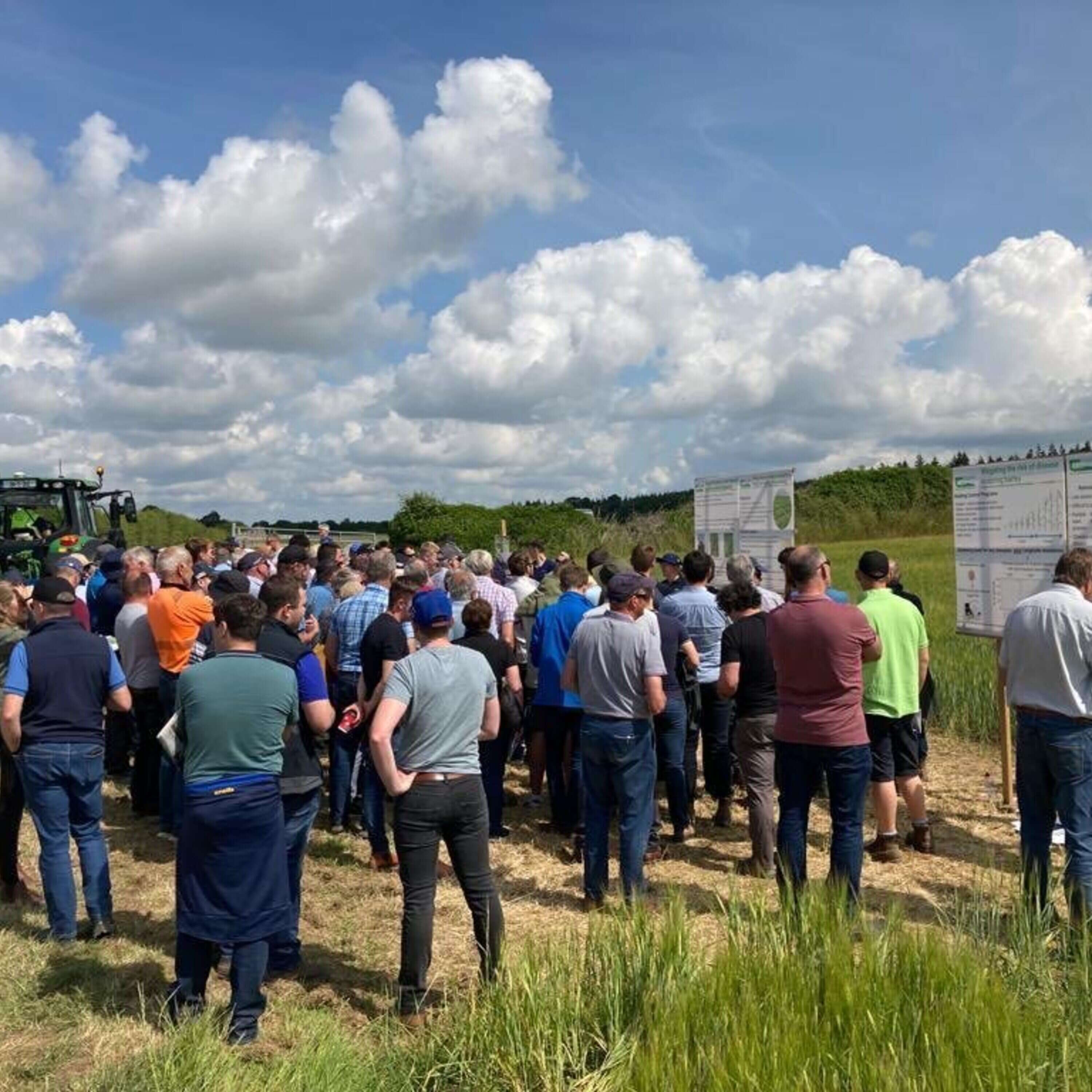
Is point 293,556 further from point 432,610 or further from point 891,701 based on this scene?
point 891,701

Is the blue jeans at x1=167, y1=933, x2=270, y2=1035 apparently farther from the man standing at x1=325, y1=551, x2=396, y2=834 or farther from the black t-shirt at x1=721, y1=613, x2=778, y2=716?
the black t-shirt at x1=721, y1=613, x2=778, y2=716

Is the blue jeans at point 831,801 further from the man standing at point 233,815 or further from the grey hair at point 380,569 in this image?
the grey hair at point 380,569

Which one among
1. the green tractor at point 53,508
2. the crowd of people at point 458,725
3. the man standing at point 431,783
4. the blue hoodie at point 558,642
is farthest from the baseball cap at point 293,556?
the green tractor at point 53,508

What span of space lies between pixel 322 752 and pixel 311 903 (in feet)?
13.0

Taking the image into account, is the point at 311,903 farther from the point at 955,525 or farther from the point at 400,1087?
the point at 955,525

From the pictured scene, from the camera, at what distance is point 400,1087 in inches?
149

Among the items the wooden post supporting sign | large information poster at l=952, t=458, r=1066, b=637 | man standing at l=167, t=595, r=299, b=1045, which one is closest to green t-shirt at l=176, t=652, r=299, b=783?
man standing at l=167, t=595, r=299, b=1045

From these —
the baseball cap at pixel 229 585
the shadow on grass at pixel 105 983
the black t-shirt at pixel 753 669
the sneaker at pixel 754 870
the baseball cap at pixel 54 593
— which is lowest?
the sneaker at pixel 754 870

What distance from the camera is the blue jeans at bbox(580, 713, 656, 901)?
5.62m

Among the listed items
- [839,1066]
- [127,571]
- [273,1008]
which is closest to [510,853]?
[273,1008]

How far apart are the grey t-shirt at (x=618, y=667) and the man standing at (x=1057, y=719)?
179 cm

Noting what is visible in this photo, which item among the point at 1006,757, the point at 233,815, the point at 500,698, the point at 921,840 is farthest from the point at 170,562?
the point at 1006,757

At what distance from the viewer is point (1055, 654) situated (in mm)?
5090

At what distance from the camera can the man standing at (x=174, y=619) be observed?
22.5 ft
